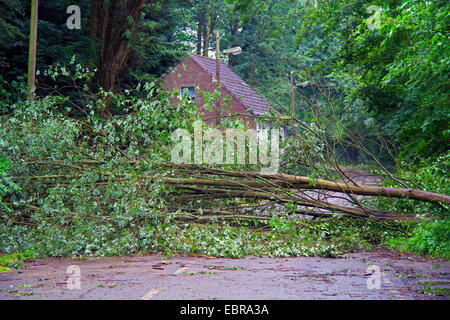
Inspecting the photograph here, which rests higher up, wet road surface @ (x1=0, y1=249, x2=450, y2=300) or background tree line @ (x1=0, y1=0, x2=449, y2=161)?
background tree line @ (x1=0, y1=0, x2=449, y2=161)

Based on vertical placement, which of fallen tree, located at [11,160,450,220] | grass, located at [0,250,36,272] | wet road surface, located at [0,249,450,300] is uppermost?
fallen tree, located at [11,160,450,220]

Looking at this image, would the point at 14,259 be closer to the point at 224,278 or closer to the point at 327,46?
the point at 224,278

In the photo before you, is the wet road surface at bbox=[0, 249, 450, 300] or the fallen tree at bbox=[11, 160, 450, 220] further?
the fallen tree at bbox=[11, 160, 450, 220]

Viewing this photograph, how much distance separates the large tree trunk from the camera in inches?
557

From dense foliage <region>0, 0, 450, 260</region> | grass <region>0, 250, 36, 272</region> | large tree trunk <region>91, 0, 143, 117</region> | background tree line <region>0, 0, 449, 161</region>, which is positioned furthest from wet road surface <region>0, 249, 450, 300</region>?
large tree trunk <region>91, 0, 143, 117</region>

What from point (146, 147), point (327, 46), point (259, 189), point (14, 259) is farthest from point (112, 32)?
point (14, 259)

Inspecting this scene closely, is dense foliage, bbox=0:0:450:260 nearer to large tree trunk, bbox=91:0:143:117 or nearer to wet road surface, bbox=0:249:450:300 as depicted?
large tree trunk, bbox=91:0:143:117

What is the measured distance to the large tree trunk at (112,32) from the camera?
46.4ft

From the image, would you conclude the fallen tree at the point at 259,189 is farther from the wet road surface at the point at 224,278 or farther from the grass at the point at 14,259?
the wet road surface at the point at 224,278

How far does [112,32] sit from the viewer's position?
47.0 ft

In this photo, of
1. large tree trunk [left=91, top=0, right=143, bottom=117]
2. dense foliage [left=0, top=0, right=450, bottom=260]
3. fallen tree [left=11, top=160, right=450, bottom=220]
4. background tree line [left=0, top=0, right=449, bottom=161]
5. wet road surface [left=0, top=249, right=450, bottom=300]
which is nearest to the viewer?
wet road surface [left=0, top=249, right=450, bottom=300]

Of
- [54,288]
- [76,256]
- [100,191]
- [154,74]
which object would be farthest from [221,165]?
[154,74]

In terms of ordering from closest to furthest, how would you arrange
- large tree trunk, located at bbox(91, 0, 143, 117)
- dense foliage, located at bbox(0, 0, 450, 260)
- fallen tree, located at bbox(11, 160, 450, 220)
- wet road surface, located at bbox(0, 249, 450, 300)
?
wet road surface, located at bbox(0, 249, 450, 300) < dense foliage, located at bbox(0, 0, 450, 260) < fallen tree, located at bbox(11, 160, 450, 220) < large tree trunk, located at bbox(91, 0, 143, 117)

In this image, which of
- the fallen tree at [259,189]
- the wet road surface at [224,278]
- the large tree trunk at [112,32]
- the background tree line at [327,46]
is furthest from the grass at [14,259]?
the large tree trunk at [112,32]
